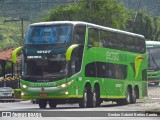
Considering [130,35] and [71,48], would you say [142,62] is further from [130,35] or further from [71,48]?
[71,48]

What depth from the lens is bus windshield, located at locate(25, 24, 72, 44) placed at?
27.0 m

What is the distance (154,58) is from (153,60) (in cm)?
22

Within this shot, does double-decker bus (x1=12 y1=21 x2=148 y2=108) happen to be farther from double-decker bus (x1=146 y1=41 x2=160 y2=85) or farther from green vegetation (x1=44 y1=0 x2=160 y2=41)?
double-decker bus (x1=146 y1=41 x2=160 y2=85)

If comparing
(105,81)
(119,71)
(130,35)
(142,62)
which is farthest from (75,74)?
(142,62)

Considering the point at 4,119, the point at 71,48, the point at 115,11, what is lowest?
the point at 4,119

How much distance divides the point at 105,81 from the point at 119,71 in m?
2.34

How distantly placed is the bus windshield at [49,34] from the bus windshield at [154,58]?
95.0ft

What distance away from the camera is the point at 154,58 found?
55594mm

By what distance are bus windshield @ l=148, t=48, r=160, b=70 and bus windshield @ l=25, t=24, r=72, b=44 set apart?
29.0m

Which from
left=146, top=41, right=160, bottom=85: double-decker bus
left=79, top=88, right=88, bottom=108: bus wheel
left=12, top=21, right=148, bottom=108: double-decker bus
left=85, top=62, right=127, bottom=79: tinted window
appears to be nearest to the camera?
left=12, top=21, right=148, bottom=108: double-decker bus

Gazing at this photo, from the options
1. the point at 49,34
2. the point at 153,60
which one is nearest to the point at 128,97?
the point at 49,34

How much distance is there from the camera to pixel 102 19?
54281mm

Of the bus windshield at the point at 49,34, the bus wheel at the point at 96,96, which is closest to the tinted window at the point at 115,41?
the bus windshield at the point at 49,34

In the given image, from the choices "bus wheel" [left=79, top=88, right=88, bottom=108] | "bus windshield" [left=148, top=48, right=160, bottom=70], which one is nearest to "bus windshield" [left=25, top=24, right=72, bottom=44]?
"bus wheel" [left=79, top=88, right=88, bottom=108]
